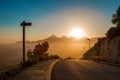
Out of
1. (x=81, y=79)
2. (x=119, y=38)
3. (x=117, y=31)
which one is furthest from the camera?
(x=117, y=31)

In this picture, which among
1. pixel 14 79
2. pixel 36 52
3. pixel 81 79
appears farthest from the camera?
pixel 36 52

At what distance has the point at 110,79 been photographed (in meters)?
18.1

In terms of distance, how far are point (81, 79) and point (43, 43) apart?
122498 mm

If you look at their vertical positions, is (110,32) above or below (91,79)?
above

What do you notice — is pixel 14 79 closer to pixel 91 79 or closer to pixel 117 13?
pixel 91 79

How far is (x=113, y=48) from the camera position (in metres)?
55.3

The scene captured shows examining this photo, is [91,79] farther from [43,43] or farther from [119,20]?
[43,43]

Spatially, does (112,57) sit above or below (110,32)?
below

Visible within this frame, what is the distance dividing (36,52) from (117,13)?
8197 cm

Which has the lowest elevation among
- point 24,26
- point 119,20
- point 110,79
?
point 110,79

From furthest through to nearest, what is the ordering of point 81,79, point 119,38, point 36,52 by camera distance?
point 36,52 → point 119,38 → point 81,79

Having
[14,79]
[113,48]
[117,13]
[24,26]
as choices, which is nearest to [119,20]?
[117,13]

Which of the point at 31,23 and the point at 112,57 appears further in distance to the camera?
the point at 112,57

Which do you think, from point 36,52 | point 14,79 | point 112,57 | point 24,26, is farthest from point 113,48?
point 36,52
